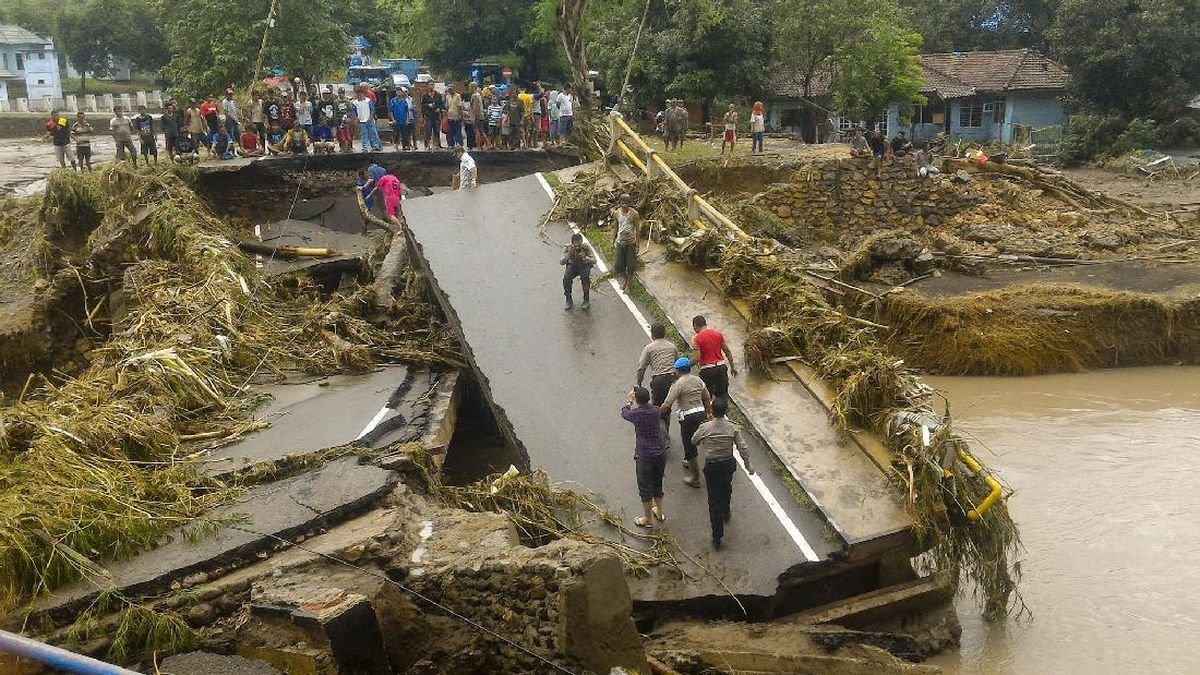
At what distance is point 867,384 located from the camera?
914cm

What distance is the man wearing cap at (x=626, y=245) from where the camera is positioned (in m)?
12.5

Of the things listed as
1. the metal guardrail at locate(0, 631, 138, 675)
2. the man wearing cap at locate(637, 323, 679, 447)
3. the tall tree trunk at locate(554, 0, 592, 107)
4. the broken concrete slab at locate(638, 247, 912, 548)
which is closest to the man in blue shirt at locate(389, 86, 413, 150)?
the tall tree trunk at locate(554, 0, 592, 107)

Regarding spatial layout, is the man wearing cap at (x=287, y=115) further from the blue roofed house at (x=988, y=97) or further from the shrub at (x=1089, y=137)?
the shrub at (x=1089, y=137)

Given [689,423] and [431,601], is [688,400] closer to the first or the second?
[689,423]

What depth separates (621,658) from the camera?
6.51 m

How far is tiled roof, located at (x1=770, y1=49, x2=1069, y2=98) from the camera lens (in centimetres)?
3578

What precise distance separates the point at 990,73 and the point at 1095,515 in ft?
93.9

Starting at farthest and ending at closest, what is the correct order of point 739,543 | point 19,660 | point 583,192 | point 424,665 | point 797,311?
point 583,192
point 797,311
point 739,543
point 424,665
point 19,660

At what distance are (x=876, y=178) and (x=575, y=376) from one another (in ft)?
51.0

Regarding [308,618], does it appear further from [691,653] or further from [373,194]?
[373,194]

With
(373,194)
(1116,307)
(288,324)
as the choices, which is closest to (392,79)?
(373,194)

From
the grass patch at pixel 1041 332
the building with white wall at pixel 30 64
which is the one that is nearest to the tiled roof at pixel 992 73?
the grass patch at pixel 1041 332

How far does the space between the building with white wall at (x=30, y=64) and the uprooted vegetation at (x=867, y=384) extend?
48.9 m

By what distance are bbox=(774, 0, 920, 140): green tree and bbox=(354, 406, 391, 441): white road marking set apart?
70.2 feet
